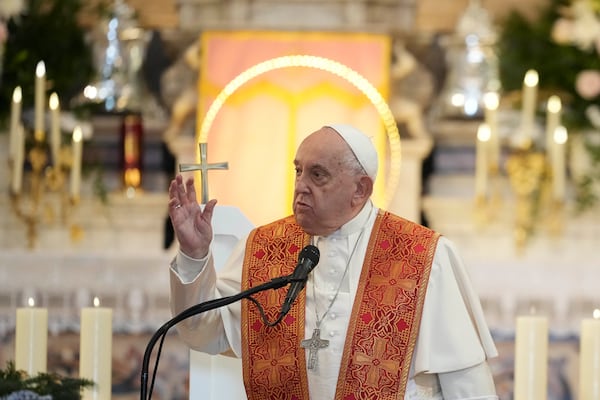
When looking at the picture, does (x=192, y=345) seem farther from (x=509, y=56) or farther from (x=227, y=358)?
(x=509, y=56)

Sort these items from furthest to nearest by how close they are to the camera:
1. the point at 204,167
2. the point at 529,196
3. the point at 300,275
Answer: the point at 529,196 → the point at 204,167 → the point at 300,275

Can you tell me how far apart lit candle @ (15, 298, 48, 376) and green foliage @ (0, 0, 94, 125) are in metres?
3.41

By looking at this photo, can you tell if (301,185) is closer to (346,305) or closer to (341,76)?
(346,305)

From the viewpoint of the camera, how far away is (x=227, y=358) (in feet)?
14.7

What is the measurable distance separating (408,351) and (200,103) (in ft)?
12.1

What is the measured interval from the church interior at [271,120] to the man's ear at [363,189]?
247cm

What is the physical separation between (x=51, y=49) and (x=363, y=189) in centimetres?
415

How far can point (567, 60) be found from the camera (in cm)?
750

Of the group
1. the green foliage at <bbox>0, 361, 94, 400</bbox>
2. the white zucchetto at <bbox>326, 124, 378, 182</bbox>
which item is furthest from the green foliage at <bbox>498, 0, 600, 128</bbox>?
the green foliage at <bbox>0, 361, 94, 400</bbox>

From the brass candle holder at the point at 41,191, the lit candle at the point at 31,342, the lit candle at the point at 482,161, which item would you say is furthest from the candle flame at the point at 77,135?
the lit candle at the point at 31,342

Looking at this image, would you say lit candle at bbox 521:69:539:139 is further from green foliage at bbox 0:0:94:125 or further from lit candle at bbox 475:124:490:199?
green foliage at bbox 0:0:94:125

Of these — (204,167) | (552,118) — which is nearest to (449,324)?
(204,167)

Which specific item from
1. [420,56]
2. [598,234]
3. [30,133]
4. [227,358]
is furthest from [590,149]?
[227,358]

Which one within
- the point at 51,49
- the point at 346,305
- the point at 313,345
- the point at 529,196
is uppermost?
the point at 51,49
